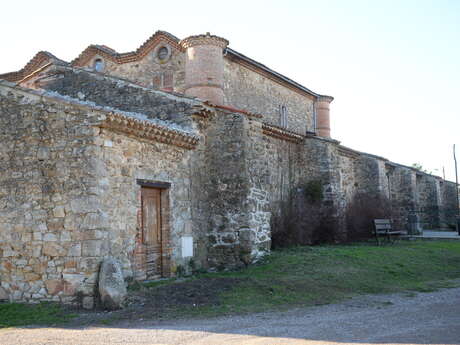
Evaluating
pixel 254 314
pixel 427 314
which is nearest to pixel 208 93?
pixel 254 314

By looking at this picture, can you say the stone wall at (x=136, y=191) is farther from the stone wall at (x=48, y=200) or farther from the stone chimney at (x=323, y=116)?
the stone chimney at (x=323, y=116)

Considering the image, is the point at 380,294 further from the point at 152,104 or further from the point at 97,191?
the point at 152,104

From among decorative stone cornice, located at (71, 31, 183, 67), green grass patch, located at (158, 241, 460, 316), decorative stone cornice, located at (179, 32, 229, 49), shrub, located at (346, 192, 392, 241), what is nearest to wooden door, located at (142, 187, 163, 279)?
green grass patch, located at (158, 241, 460, 316)

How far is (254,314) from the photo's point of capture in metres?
7.42

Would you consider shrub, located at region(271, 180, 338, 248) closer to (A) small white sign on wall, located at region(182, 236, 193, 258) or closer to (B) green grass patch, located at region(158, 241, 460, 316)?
(B) green grass patch, located at region(158, 241, 460, 316)

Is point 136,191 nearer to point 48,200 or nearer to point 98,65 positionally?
point 48,200

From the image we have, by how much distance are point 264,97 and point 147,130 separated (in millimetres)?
9457

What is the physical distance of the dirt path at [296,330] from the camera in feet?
18.7

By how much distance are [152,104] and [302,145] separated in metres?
6.47

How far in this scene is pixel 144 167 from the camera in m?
9.97

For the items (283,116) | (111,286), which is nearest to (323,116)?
(283,116)

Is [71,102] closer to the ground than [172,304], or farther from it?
farther from it

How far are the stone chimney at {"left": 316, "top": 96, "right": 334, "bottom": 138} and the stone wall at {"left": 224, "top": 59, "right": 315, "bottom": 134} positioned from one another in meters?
0.32

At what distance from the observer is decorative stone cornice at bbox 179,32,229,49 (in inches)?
570
